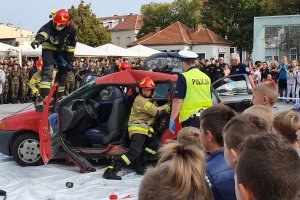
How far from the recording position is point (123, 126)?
703 cm

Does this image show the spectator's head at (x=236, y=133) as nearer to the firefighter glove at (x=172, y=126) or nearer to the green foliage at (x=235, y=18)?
the firefighter glove at (x=172, y=126)

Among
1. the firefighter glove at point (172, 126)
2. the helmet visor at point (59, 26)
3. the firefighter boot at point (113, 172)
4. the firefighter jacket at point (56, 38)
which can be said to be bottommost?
the firefighter boot at point (113, 172)

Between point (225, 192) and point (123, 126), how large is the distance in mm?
4498

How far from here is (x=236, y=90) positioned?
10367 mm

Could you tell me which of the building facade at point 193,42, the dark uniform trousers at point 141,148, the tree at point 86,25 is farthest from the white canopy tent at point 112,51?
the building facade at point 193,42

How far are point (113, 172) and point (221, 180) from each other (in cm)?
416

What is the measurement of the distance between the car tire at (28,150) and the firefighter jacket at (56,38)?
155 cm

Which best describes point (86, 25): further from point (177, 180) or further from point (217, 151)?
point (177, 180)

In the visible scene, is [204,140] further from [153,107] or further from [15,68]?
[15,68]

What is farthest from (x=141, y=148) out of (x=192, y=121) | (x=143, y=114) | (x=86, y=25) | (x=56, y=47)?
(x=86, y=25)

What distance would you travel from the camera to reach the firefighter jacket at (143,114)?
6648 millimetres

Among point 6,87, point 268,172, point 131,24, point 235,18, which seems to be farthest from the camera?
point 131,24

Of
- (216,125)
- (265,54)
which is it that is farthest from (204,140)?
(265,54)

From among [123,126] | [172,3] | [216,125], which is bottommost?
[123,126]
